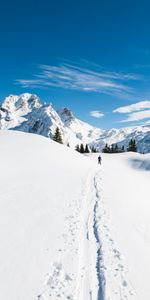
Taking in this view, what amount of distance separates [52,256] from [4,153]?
23.2 m

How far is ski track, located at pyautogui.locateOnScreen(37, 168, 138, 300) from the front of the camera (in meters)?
6.50

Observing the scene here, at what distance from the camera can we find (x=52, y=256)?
27.6 feet

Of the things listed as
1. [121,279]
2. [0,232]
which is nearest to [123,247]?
[121,279]

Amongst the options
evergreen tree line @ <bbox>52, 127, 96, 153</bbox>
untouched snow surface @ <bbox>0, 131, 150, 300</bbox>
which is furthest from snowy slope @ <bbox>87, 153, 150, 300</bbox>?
evergreen tree line @ <bbox>52, 127, 96, 153</bbox>

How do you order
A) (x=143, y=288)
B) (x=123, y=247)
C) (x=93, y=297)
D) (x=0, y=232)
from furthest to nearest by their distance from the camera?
(x=0, y=232), (x=123, y=247), (x=143, y=288), (x=93, y=297)

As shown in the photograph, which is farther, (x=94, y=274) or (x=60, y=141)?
(x=60, y=141)

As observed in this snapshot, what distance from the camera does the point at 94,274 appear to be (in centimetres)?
734

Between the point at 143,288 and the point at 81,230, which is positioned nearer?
the point at 143,288

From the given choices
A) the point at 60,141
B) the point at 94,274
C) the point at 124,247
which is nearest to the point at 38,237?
the point at 94,274

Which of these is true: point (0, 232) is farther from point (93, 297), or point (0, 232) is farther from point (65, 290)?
point (93, 297)

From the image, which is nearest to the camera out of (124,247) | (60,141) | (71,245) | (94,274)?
(94,274)

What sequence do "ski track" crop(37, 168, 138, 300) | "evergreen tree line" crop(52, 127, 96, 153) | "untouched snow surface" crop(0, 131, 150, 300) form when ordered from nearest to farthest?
1. "ski track" crop(37, 168, 138, 300)
2. "untouched snow surface" crop(0, 131, 150, 300)
3. "evergreen tree line" crop(52, 127, 96, 153)

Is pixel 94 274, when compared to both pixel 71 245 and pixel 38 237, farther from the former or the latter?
pixel 38 237

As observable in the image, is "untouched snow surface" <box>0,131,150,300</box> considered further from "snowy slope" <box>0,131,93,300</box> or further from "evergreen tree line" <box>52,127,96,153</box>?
"evergreen tree line" <box>52,127,96,153</box>
